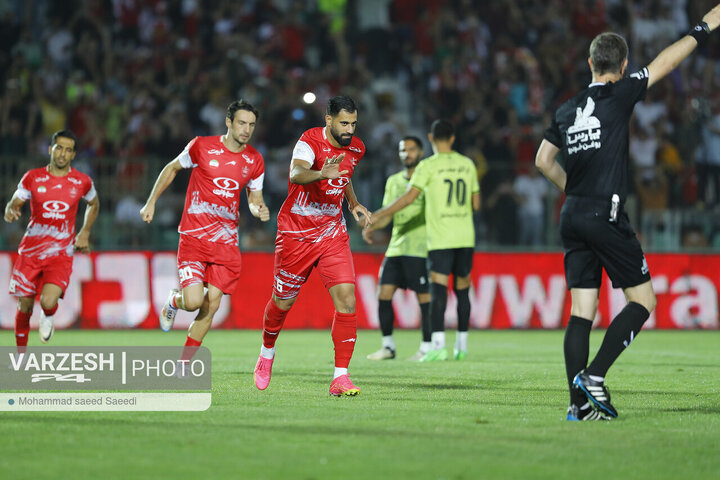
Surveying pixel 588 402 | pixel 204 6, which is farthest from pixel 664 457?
pixel 204 6

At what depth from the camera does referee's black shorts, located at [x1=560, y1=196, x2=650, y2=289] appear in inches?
262

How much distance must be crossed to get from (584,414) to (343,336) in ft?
8.04

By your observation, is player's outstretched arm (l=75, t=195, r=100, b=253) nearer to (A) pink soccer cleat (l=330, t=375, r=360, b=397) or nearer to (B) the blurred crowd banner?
(A) pink soccer cleat (l=330, t=375, r=360, b=397)

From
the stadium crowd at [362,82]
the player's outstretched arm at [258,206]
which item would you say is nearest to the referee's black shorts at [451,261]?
the player's outstretched arm at [258,206]

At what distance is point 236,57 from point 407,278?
10063 mm

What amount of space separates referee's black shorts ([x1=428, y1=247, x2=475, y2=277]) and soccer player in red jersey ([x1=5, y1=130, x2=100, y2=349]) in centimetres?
402

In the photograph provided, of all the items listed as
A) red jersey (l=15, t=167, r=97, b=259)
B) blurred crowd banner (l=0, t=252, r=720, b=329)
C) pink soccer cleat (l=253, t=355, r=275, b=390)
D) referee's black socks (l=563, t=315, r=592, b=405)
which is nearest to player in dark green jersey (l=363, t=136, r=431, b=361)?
red jersey (l=15, t=167, r=97, b=259)

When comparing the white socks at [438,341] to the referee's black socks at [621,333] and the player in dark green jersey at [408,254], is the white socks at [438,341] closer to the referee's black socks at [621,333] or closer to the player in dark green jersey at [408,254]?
the player in dark green jersey at [408,254]

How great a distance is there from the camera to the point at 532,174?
61.2 feet

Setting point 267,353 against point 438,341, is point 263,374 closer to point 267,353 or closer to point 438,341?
point 267,353

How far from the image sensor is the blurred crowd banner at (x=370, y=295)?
17.7 meters

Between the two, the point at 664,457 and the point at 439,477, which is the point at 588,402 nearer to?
the point at 664,457

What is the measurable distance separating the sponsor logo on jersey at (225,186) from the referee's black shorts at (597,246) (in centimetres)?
360

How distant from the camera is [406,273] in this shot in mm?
12742
